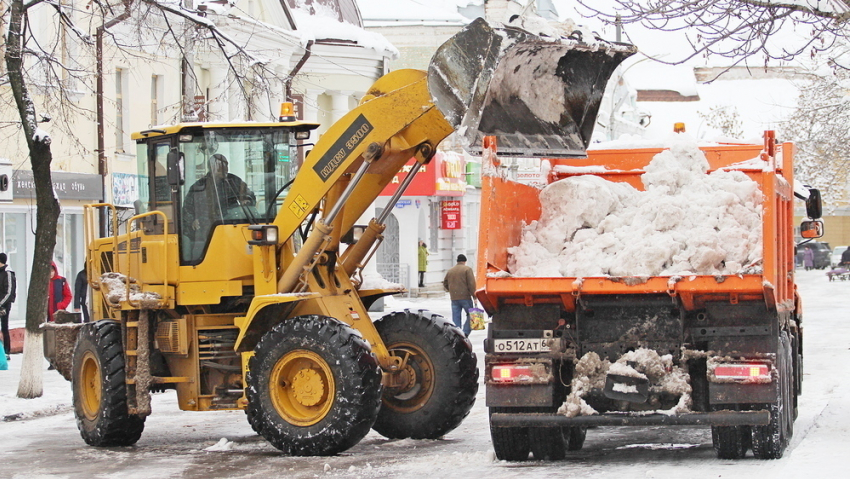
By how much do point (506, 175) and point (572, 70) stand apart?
51.4 inches

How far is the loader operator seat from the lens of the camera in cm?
1034

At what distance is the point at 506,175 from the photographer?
29.0 feet

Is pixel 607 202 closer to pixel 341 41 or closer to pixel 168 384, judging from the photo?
pixel 168 384

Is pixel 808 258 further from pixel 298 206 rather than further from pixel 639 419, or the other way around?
pixel 639 419

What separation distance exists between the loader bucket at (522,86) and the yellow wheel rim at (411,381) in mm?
2033

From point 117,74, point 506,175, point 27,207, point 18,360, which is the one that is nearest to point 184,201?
point 506,175

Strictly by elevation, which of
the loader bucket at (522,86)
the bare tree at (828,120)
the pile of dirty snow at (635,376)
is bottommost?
the pile of dirty snow at (635,376)

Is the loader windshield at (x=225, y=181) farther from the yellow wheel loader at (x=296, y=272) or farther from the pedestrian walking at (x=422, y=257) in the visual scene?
the pedestrian walking at (x=422, y=257)

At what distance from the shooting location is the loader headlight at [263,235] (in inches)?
386

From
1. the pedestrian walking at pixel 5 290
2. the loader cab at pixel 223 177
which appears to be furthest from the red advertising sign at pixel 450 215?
the loader cab at pixel 223 177

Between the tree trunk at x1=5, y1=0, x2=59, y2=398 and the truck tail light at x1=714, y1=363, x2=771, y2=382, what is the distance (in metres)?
8.20

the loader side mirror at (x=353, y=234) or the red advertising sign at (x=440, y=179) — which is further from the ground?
the red advertising sign at (x=440, y=179)

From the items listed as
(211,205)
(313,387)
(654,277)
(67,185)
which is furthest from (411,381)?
(67,185)

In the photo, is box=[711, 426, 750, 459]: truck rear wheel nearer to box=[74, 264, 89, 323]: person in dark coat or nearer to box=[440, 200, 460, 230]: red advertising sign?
box=[74, 264, 89, 323]: person in dark coat
